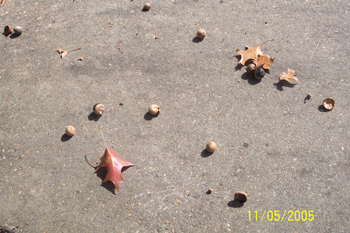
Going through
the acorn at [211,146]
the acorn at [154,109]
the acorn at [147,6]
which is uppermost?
the acorn at [147,6]

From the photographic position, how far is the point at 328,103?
3209 mm

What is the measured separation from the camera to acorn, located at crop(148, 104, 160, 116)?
3086 mm

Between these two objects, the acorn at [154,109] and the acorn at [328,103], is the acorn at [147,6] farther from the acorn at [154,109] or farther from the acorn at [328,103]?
the acorn at [328,103]

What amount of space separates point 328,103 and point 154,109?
2.06 metres

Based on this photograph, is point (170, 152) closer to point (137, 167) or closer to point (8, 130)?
point (137, 167)

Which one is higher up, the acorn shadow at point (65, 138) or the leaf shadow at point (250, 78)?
the leaf shadow at point (250, 78)

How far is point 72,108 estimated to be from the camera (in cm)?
323

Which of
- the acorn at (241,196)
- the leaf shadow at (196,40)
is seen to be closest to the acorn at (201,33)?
the leaf shadow at (196,40)

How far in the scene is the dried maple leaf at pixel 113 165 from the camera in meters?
2.71

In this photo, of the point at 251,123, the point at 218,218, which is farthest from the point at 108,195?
the point at 251,123

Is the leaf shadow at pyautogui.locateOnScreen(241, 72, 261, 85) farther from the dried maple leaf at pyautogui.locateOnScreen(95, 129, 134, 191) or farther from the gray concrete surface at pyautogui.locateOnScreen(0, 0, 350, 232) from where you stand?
the dried maple leaf at pyautogui.locateOnScreen(95, 129, 134, 191)
